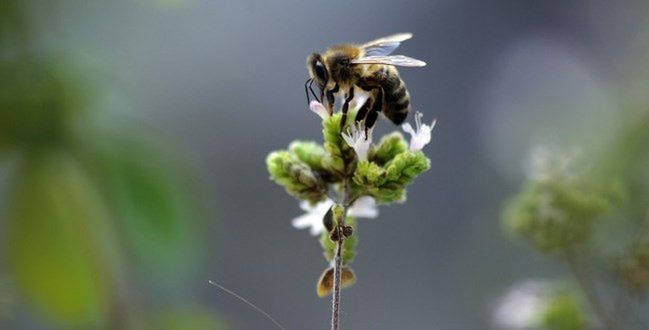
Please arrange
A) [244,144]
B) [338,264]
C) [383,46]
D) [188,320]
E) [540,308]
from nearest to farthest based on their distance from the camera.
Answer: [338,264]
[383,46]
[540,308]
[188,320]
[244,144]

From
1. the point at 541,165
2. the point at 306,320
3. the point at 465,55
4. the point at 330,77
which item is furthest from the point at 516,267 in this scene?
the point at 465,55

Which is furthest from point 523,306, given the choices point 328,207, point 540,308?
point 328,207

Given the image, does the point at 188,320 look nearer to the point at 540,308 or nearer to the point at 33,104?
the point at 33,104

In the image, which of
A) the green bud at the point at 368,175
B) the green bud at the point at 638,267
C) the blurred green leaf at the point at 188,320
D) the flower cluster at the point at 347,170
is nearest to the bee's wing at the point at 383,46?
the flower cluster at the point at 347,170

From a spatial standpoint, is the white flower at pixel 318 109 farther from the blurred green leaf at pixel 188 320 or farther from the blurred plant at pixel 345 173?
the blurred green leaf at pixel 188 320

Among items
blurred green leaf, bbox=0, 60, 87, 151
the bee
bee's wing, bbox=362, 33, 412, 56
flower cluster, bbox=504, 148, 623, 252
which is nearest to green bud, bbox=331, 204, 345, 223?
the bee

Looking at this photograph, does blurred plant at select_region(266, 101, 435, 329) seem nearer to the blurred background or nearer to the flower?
the flower
